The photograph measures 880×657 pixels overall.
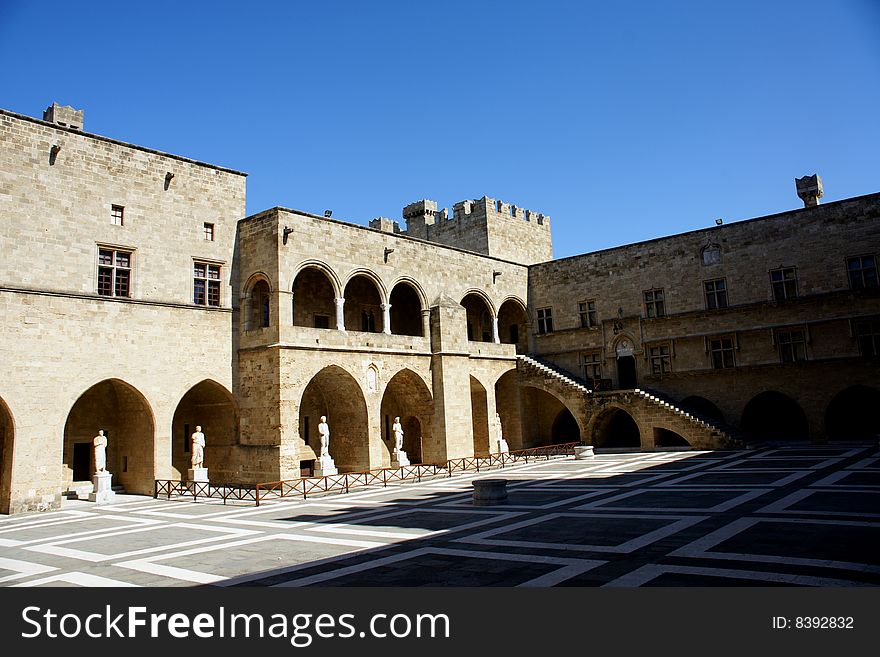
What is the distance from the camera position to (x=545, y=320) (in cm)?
3550

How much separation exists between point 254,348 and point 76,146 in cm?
882

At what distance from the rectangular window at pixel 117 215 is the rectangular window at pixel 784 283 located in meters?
26.3

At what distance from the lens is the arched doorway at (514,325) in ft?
119

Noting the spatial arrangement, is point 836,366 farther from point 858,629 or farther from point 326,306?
point 858,629

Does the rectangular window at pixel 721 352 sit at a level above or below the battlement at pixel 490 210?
below

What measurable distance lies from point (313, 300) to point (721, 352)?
60.8 feet

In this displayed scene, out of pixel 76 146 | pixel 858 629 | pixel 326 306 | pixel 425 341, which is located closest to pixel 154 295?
pixel 76 146

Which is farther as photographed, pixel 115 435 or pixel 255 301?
pixel 255 301

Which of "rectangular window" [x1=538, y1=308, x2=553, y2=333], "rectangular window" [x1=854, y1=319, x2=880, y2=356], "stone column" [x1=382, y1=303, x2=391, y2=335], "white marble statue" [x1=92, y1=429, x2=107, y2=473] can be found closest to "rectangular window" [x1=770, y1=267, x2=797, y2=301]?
"rectangular window" [x1=854, y1=319, x2=880, y2=356]

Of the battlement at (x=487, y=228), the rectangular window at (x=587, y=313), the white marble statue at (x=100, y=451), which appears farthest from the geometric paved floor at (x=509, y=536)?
the battlement at (x=487, y=228)

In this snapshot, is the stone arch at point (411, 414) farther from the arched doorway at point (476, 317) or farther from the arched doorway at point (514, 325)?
the arched doorway at point (514, 325)

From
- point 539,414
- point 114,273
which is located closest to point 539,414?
point 539,414

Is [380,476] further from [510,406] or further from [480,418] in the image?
[510,406]

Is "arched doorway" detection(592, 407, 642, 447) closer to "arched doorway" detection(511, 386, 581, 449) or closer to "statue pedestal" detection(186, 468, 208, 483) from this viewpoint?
"arched doorway" detection(511, 386, 581, 449)
